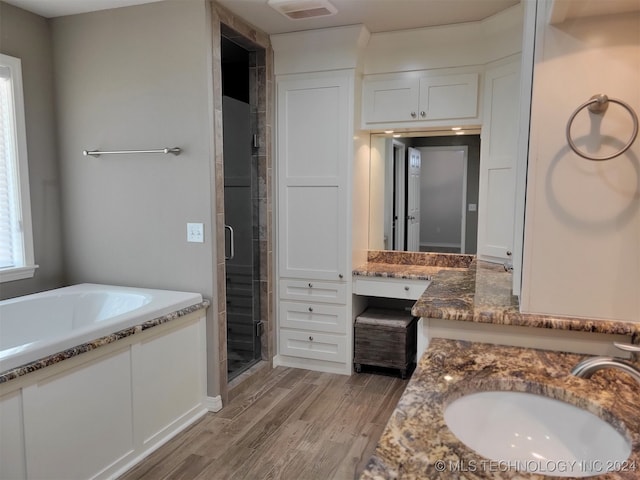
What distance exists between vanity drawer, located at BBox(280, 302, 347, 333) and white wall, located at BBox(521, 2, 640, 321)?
217cm

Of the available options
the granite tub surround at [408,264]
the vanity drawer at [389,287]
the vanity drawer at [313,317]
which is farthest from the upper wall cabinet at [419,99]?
the vanity drawer at [313,317]

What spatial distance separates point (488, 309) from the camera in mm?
1505

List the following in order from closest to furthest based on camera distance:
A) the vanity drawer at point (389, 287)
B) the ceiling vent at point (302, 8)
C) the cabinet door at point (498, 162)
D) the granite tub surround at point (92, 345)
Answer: the granite tub surround at point (92, 345)
the ceiling vent at point (302, 8)
the cabinet door at point (498, 162)
the vanity drawer at point (389, 287)

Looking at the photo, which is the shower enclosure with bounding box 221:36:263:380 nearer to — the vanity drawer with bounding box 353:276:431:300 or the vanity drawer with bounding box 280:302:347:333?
the vanity drawer with bounding box 280:302:347:333

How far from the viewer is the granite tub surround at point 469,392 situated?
0.80m

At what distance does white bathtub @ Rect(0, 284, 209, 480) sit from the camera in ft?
5.99

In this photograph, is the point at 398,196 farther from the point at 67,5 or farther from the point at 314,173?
the point at 67,5

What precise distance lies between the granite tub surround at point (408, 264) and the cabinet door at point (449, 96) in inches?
42.1

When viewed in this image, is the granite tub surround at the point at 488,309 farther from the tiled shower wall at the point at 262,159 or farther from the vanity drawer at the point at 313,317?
the tiled shower wall at the point at 262,159

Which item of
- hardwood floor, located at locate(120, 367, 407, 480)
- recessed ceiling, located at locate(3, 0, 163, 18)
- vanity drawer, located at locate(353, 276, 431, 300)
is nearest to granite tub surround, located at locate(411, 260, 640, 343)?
hardwood floor, located at locate(120, 367, 407, 480)

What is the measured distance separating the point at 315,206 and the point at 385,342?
1.11 meters

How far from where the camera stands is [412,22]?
3.12 m

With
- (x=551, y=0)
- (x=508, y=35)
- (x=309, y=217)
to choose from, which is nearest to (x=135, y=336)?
(x=309, y=217)

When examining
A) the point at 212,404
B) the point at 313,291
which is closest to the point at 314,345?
the point at 313,291
